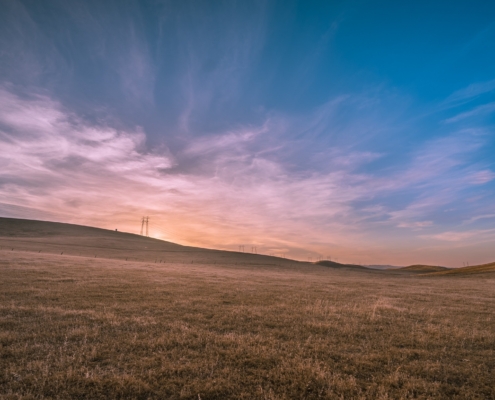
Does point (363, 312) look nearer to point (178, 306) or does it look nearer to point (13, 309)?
point (178, 306)

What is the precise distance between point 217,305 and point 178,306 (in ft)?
7.51

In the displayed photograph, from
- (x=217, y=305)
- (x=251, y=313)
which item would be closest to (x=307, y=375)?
(x=251, y=313)

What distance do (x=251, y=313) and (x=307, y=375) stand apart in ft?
24.7

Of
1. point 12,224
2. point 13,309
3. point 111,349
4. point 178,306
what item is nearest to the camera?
point 111,349

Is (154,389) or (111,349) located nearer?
(154,389)

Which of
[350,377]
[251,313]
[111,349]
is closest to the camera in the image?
[350,377]

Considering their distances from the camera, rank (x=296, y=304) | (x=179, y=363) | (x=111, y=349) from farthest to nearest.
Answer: (x=296, y=304)
(x=111, y=349)
(x=179, y=363)

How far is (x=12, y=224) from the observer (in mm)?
121562

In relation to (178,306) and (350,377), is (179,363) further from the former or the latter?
(178,306)

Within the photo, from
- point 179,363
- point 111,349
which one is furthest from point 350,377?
point 111,349

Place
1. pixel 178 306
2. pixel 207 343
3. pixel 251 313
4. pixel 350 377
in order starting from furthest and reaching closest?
pixel 178 306 < pixel 251 313 < pixel 207 343 < pixel 350 377

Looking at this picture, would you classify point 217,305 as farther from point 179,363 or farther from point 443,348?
point 443,348

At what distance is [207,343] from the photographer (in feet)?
32.3

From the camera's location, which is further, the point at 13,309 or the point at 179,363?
the point at 13,309
